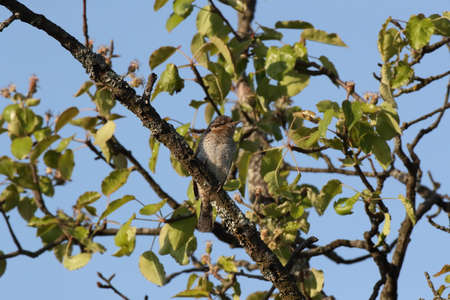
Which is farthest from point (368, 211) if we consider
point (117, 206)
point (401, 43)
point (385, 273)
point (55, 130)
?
point (55, 130)

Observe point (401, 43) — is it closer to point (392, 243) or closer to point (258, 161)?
point (392, 243)

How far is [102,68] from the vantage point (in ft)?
11.0

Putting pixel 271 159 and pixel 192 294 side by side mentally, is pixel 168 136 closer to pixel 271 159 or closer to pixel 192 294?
pixel 271 159

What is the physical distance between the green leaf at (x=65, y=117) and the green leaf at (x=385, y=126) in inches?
99.6

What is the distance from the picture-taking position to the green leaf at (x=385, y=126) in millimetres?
3772

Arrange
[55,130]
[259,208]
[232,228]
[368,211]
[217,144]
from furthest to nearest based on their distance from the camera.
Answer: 1. [217,144]
2. [259,208]
3. [55,130]
4. [368,211]
5. [232,228]

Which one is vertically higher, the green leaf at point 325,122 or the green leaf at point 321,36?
the green leaf at point 321,36

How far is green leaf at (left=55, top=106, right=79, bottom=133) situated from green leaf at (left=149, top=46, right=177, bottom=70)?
0.84 meters

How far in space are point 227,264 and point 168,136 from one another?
1.80m

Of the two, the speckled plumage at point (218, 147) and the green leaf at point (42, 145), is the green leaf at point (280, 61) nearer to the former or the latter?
the speckled plumage at point (218, 147)

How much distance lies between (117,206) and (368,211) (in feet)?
6.09

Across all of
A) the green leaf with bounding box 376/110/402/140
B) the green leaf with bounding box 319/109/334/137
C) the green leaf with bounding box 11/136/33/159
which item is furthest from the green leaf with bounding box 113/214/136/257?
the green leaf with bounding box 376/110/402/140

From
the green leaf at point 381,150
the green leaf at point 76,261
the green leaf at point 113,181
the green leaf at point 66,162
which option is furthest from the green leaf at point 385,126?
the green leaf at point 66,162

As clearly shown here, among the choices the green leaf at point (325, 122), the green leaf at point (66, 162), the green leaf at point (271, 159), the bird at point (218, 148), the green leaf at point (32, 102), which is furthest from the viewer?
the bird at point (218, 148)
